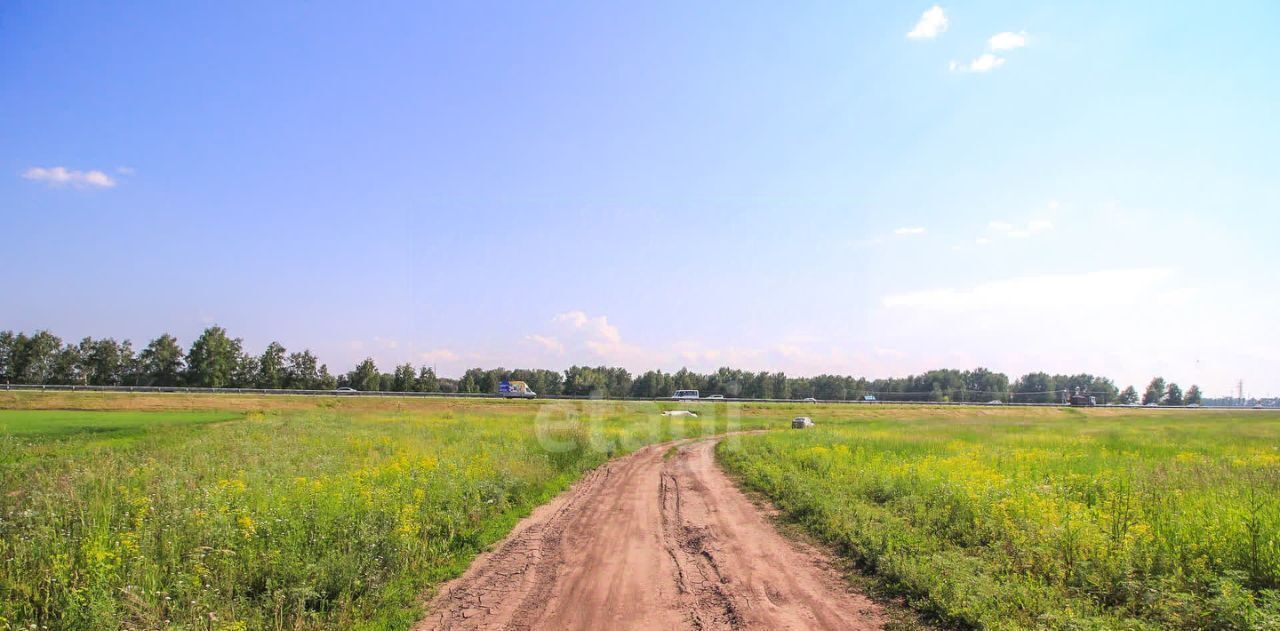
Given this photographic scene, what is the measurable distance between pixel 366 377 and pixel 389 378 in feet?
17.5

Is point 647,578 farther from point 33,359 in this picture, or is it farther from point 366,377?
point 33,359

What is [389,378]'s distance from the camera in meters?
131

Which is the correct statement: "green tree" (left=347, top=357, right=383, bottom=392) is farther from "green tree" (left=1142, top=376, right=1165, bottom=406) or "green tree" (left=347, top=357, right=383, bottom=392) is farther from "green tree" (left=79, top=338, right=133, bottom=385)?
"green tree" (left=1142, top=376, right=1165, bottom=406)

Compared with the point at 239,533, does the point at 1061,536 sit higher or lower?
higher

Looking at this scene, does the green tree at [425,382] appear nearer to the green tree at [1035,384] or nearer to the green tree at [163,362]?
the green tree at [163,362]

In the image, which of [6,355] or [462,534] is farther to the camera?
[6,355]

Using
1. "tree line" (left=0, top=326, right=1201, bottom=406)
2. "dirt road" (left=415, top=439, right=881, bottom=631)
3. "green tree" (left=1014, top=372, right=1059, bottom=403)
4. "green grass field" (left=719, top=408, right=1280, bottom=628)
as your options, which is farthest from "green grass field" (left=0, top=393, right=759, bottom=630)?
"green tree" (left=1014, top=372, right=1059, bottom=403)

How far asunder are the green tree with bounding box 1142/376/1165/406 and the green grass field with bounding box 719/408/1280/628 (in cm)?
21482

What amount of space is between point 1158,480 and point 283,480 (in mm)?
22946

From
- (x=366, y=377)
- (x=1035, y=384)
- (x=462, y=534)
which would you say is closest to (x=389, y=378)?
(x=366, y=377)

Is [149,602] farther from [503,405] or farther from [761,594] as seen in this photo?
[503,405]

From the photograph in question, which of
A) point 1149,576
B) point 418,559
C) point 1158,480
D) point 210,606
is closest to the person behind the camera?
point 210,606

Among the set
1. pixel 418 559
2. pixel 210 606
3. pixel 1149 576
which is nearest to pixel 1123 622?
pixel 1149 576

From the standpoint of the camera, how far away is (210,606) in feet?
24.9
